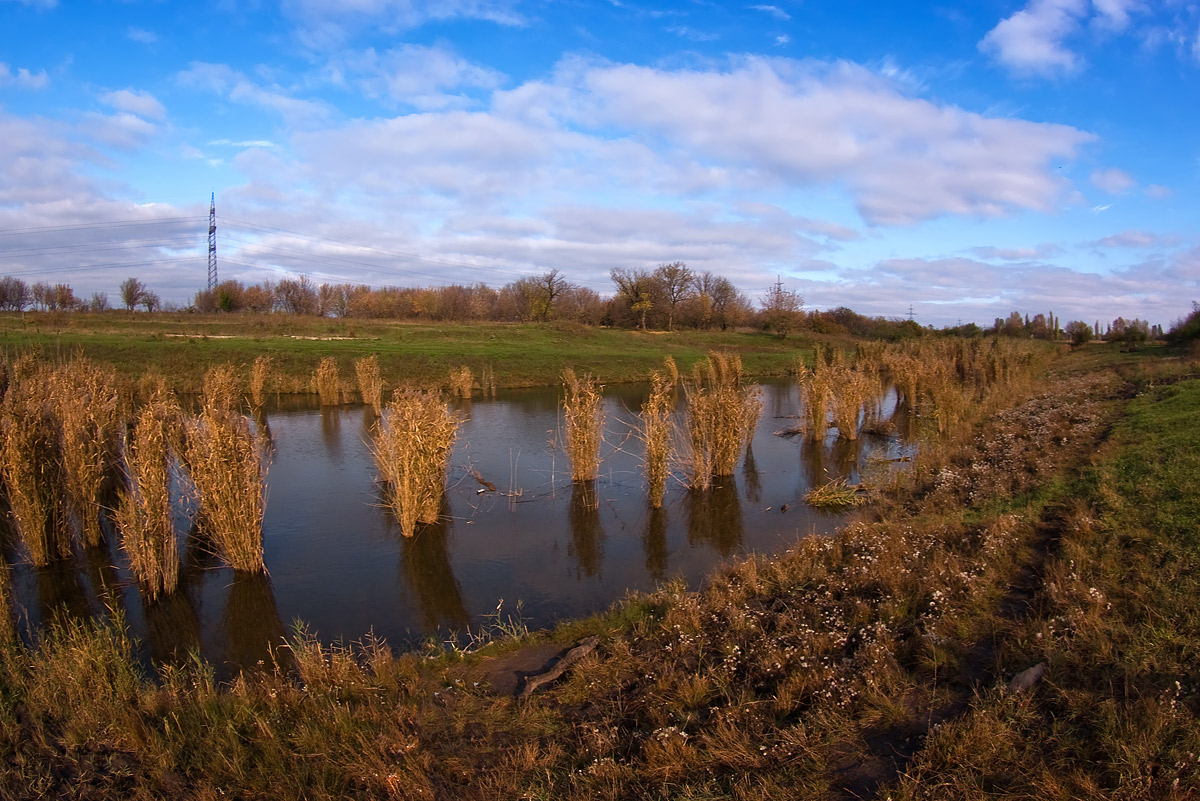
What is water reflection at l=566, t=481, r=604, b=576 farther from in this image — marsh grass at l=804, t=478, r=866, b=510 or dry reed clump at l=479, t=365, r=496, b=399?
dry reed clump at l=479, t=365, r=496, b=399

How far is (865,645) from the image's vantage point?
5.53 meters

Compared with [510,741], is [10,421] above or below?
above

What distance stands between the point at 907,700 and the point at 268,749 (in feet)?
14.7

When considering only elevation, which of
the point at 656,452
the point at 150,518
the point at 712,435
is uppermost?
the point at 712,435

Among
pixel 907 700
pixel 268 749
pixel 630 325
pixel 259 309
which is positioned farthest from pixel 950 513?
pixel 259 309

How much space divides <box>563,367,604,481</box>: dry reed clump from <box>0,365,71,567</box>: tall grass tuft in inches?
295

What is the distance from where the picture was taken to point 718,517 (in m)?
11.5

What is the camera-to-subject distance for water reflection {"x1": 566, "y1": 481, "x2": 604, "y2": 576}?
9438mm

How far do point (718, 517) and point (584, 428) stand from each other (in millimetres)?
3039

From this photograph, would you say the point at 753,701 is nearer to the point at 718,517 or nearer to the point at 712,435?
the point at 718,517

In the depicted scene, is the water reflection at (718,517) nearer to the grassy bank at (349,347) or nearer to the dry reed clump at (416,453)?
the dry reed clump at (416,453)

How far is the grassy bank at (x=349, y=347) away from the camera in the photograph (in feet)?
92.1

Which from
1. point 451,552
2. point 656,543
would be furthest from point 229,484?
point 656,543

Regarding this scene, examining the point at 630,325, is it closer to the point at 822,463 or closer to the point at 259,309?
the point at 259,309
